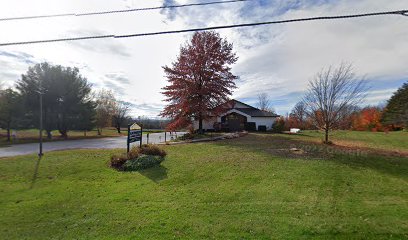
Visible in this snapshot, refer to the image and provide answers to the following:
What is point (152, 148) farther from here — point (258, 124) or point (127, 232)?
point (258, 124)

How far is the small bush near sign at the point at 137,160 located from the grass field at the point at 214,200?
1.86 ft

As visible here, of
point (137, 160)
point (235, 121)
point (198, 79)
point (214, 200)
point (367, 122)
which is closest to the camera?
point (214, 200)

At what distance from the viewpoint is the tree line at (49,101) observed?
2644 cm

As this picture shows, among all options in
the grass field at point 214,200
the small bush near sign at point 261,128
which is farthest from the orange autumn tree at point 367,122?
the grass field at point 214,200

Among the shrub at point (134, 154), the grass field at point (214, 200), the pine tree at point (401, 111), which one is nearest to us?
the grass field at point (214, 200)

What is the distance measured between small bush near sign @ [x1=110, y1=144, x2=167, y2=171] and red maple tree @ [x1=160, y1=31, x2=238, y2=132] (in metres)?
9.87

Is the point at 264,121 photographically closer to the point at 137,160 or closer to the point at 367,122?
the point at 367,122

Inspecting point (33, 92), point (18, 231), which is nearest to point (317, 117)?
point (18, 231)

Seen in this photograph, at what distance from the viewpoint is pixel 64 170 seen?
33.5 feet

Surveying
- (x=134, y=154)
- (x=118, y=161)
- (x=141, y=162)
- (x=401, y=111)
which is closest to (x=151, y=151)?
(x=134, y=154)

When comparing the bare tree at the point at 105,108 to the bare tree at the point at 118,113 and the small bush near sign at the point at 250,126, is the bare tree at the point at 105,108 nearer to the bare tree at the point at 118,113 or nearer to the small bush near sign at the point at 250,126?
the bare tree at the point at 118,113

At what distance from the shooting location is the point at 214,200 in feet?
21.4

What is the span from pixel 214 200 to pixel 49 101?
28.7m

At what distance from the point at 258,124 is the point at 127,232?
28.0m
